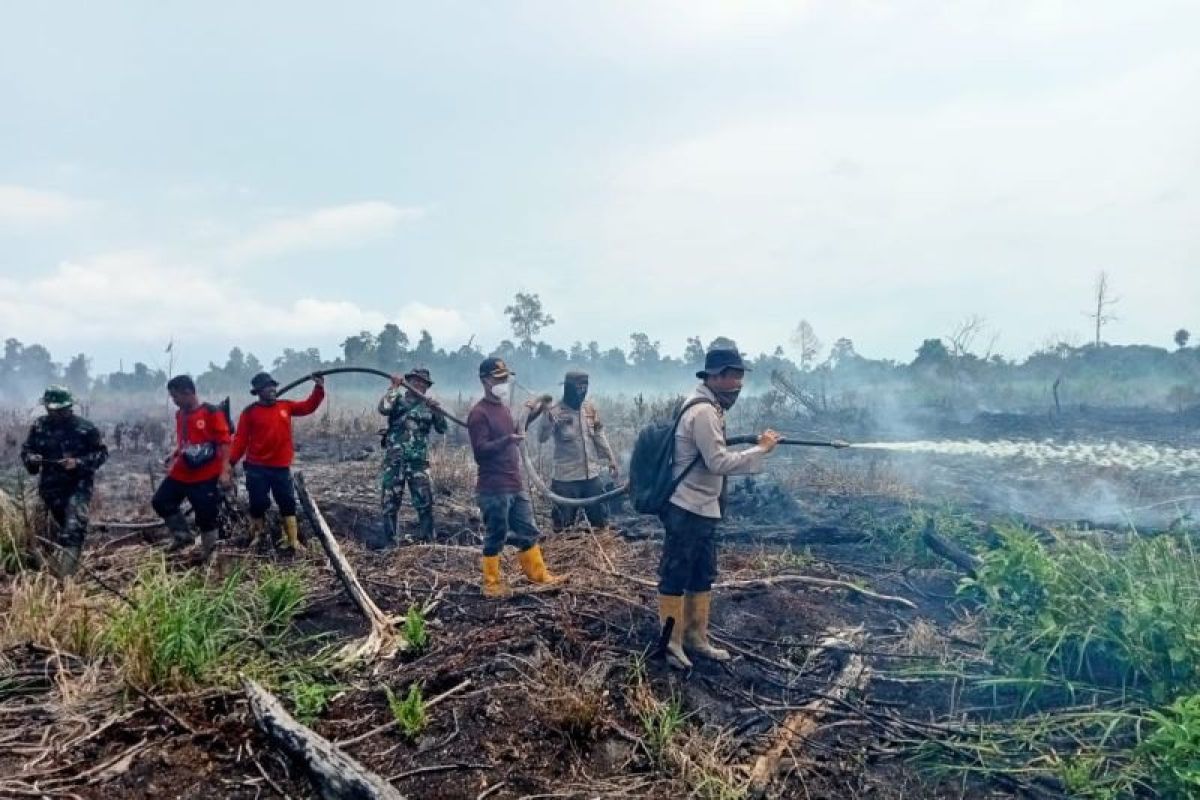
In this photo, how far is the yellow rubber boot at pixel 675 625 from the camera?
16.3ft

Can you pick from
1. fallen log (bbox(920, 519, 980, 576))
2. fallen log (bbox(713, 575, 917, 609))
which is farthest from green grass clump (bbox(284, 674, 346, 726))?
fallen log (bbox(920, 519, 980, 576))

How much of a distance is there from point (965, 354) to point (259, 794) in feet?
108

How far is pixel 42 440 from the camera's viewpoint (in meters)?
6.93

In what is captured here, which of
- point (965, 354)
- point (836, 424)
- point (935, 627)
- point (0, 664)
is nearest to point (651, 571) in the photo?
point (935, 627)

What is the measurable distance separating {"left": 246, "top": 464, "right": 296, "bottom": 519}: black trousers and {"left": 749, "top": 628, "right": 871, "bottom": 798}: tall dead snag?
527 centimetres

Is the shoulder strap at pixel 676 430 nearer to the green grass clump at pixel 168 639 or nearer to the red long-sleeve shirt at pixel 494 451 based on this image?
the red long-sleeve shirt at pixel 494 451

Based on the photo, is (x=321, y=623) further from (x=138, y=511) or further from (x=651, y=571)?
(x=138, y=511)

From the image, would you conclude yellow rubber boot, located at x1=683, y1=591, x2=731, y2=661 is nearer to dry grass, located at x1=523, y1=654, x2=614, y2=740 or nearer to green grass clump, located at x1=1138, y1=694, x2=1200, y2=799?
dry grass, located at x1=523, y1=654, x2=614, y2=740

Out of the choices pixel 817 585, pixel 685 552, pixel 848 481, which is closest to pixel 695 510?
pixel 685 552

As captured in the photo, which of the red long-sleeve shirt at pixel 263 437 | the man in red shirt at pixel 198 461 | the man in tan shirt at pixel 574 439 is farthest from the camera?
the man in tan shirt at pixel 574 439

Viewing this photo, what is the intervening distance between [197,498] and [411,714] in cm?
438

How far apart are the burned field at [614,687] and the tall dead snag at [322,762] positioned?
0.36ft

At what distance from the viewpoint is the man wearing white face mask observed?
21.6ft

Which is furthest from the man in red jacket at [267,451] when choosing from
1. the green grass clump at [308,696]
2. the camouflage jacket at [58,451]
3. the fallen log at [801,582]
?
the green grass clump at [308,696]
